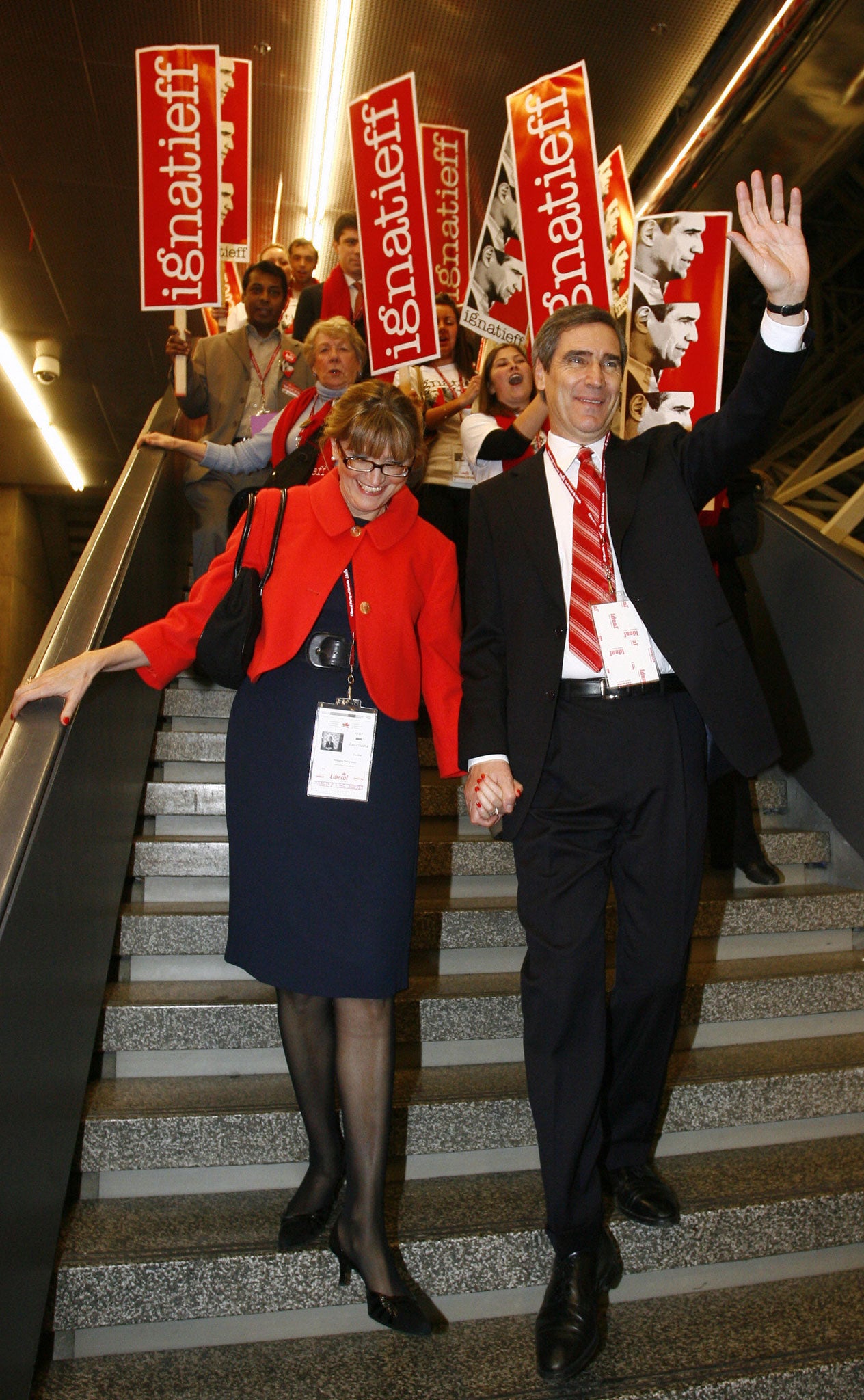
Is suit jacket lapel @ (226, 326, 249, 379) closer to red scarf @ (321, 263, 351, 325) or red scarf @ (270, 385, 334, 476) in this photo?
red scarf @ (321, 263, 351, 325)

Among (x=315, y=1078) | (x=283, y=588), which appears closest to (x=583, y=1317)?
(x=315, y=1078)

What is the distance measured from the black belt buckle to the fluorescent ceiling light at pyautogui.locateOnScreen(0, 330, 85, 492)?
10.6 meters

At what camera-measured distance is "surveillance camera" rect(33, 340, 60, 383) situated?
38.4ft

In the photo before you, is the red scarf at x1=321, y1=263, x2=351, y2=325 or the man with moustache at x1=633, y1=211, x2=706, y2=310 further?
the red scarf at x1=321, y1=263, x2=351, y2=325

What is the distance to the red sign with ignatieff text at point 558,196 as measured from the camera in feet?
15.1

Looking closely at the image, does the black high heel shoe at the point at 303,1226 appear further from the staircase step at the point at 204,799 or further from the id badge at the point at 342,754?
the staircase step at the point at 204,799

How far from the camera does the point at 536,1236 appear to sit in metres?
2.37

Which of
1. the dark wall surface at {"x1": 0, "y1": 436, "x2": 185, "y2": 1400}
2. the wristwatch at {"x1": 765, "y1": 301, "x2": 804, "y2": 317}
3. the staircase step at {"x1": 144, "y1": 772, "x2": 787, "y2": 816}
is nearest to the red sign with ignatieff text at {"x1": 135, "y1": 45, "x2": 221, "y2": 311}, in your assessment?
the dark wall surface at {"x1": 0, "y1": 436, "x2": 185, "y2": 1400}

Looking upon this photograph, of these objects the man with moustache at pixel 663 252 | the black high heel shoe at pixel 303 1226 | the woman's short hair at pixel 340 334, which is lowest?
the black high heel shoe at pixel 303 1226

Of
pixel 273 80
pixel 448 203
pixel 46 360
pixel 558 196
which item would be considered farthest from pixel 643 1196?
pixel 46 360

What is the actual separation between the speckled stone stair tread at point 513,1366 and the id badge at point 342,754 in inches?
43.1

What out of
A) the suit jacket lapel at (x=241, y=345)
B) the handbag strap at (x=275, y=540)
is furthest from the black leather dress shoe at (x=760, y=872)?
the suit jacket lapel at (x=241, y=345)

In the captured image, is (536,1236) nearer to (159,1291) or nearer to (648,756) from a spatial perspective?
(159,1291)

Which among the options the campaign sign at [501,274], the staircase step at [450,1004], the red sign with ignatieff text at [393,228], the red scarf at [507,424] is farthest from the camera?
the campaign sign at [501,274]
